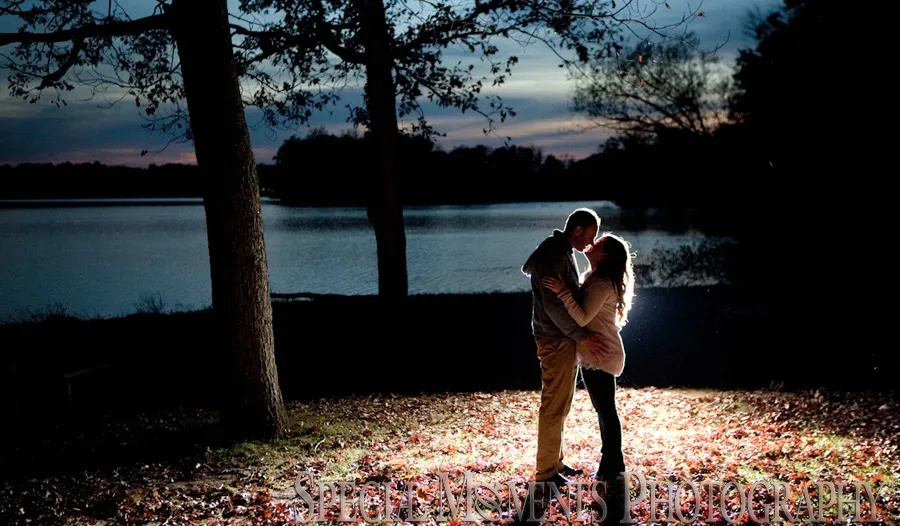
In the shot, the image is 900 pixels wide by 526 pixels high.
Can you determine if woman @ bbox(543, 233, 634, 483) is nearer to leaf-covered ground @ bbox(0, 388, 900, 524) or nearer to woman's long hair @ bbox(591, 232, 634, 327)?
woman's long hair @ bbox(591, 232, 634, 327)

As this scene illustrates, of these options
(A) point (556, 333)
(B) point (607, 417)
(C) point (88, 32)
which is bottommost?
(B) point (607, 417)

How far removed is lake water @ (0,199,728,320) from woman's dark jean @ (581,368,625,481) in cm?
1789

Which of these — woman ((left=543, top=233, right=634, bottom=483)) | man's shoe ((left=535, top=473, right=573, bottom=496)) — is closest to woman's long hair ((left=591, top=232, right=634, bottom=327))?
woman ((left=543, top=233, right=634, bottom=483))

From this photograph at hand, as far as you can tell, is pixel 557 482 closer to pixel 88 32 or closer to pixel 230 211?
pixel 230 211

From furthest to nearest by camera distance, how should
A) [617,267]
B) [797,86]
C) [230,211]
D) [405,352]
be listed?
[797,86]
[405,352]
[230,211]
[617,267]

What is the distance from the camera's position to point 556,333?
5.37 meters

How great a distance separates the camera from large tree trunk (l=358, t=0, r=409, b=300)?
13.4 meters

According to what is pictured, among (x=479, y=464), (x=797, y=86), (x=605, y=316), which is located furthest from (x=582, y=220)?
(x=797, y=86)

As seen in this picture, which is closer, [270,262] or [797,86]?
[797,86]

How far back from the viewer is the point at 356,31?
44.9 ft

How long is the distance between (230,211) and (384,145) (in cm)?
726

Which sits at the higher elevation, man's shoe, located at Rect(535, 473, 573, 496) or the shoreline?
man's shoe, located at Rect(535, 473, 573, 496)

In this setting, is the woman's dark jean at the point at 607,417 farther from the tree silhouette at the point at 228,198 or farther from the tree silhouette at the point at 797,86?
the tree silhouette at the point at 797,86

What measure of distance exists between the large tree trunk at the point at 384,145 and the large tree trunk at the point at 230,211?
21.0 ft
